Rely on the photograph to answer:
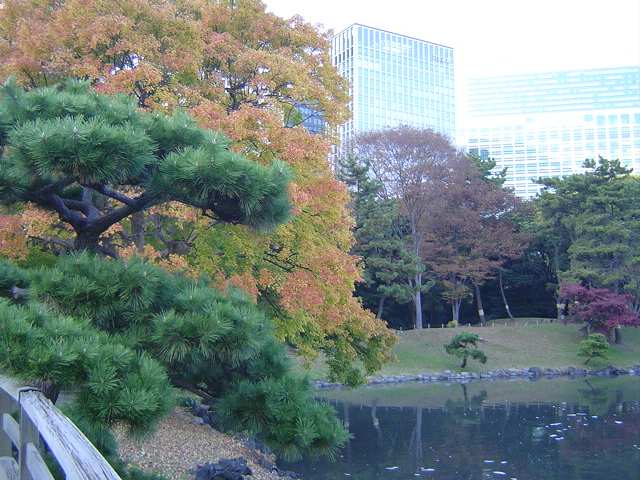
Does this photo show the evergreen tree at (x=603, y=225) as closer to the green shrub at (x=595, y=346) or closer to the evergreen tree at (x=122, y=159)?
the green shrub at (x=595, y=346)

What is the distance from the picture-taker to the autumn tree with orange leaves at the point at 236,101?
25.0 feet

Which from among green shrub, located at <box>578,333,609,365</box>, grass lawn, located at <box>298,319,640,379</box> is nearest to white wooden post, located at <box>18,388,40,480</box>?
grass lawn, located at <box>298,319,640,379</box>

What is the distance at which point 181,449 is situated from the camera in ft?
24.7

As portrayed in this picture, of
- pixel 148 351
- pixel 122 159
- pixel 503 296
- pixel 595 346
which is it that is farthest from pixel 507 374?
pixel 122 159

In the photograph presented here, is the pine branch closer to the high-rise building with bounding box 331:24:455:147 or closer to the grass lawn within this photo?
the grass lawn

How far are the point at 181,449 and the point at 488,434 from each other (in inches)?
279

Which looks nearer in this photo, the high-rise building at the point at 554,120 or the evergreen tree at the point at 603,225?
the evergreen tree at the point at 603,225

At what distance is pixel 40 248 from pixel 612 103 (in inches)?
4085

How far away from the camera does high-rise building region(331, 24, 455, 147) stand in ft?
192

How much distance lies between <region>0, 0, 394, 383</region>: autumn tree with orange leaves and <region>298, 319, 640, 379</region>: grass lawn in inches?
589

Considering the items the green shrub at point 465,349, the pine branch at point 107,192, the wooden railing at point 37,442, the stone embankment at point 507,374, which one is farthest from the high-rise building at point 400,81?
the wooden railing at point 37,442

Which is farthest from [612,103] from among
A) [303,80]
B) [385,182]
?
[303,80]

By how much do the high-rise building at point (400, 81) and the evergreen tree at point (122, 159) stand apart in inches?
2104

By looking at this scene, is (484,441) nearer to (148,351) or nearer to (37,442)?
(148,351)
